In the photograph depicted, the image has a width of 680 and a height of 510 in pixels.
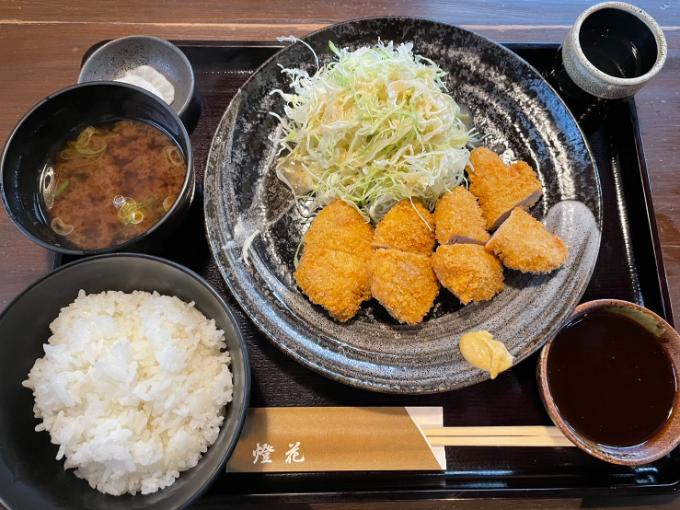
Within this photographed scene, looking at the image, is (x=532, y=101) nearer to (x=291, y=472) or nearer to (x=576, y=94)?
(x=576, y=94)

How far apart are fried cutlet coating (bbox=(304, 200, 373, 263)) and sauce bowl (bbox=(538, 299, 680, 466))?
782mm

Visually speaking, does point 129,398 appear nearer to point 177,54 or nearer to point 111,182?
point 111,182

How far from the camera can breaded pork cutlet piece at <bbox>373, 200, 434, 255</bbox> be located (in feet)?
6.22

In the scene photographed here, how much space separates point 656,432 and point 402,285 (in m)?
1.02

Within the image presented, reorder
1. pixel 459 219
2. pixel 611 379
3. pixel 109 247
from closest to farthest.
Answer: pixel 109 247 → pixel 611 379 → pixel 459 219

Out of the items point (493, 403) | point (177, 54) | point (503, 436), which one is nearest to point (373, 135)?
point (177, 54)

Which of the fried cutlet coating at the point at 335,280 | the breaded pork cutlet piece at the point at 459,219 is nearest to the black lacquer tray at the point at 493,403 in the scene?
the fried cutlet coating at the point at 335,280

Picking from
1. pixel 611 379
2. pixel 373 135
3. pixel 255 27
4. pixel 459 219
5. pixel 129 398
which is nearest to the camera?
pixel 129 398

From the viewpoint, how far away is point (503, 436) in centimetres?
177

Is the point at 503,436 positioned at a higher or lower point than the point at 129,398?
lower

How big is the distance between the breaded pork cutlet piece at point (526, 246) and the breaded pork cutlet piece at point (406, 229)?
24 cm

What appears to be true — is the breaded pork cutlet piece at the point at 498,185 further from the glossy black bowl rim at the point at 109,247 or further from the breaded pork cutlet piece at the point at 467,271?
the glossy black bowl rim at the point at 109,247

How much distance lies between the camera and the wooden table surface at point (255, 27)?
2.30m

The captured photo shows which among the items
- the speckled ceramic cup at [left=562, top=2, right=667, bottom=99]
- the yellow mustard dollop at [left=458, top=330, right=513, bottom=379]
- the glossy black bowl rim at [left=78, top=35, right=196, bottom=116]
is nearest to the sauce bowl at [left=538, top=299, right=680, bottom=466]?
the yellow mustard dollop at [left=458, top=330, right=513, bottom=379]
